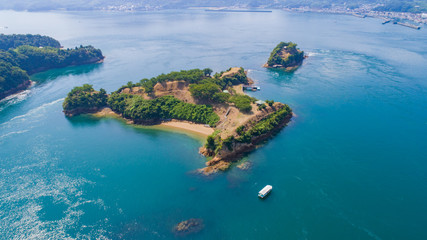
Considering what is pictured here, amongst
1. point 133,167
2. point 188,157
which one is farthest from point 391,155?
point 133,167

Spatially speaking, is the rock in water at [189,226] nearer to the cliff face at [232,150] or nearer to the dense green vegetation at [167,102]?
the cliff face at [232,150]

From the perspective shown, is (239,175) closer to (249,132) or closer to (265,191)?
(265,191)

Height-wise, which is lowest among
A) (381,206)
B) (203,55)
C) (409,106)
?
(381,206)

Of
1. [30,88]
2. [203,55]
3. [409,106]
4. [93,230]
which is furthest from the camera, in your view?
[203,55]

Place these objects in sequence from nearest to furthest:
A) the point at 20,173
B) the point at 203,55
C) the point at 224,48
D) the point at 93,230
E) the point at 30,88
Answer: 1. the point at 93,230
2. the point at 20,173
3. the point at 30,88
4. the point at 203,55
5. the point at 224,48

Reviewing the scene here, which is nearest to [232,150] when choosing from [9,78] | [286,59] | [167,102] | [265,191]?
[265,191]

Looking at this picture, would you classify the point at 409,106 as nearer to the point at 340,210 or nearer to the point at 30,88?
the point at 340,210
